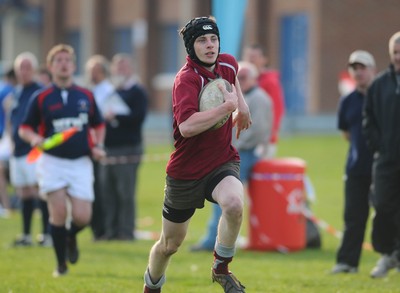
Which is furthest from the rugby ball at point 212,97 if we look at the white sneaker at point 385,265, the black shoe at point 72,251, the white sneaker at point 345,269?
the black shoe at point 72,251

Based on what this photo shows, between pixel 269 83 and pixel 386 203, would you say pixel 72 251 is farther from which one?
pixel 269 83

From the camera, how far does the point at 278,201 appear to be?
45.1 feet

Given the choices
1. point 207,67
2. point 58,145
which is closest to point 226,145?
point 207,67

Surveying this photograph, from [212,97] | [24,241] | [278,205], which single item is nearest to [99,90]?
[24,241]

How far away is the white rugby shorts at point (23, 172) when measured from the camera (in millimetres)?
14586

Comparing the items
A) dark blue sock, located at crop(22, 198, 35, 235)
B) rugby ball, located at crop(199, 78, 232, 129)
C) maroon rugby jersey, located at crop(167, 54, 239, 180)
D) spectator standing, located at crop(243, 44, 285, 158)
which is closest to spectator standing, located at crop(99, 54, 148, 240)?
dark blue sock, located at crop(22, 198, 35, 235)

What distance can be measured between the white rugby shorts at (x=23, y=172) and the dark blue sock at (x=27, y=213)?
10.0 inches

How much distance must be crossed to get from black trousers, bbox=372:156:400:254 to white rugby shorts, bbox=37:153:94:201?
314 centimetres

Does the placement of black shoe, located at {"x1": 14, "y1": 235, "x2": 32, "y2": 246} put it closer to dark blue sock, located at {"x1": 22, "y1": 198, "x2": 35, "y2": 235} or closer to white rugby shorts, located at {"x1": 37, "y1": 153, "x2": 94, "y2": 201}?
dark blue sock, located at {"x1": 22, "y1": 198, "x2": 35, "y2": 235}

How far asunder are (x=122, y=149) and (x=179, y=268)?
3976 millimetres

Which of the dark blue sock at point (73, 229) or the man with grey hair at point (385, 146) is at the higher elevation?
the man with grey hair at point (385, 146)

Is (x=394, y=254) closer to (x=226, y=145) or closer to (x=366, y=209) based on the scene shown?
(x=366, y=209)

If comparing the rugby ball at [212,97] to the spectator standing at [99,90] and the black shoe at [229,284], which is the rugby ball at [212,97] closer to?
the black shoe at [229,284]

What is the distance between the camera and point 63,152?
10.8 metres
